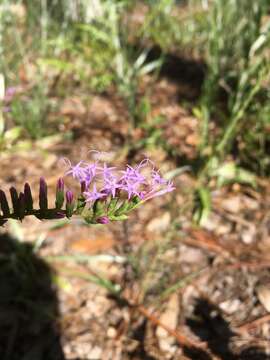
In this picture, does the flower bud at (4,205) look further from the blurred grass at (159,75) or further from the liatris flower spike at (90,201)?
the blurred grass at (159,75)

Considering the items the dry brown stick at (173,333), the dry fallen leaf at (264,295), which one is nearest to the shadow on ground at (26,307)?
the dry brown stick at (173,333)

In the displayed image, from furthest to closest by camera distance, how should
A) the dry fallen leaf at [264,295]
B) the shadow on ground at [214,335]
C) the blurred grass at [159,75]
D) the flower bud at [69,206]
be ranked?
the blurred grass at [159,75]
the dry fallen leaf at [264,295]
the shadow on ground at [214,335]
the flower bud at [69,206]

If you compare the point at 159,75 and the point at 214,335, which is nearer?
the point at 214,335

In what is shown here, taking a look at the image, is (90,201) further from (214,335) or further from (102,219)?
(214,335)

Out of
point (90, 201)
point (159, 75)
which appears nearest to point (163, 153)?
point (159, 75)

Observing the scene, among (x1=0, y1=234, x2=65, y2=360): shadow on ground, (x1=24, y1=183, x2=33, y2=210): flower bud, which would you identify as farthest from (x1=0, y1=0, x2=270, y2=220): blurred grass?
(x1=24, y1=183, x2=33, y2=210): flower bud

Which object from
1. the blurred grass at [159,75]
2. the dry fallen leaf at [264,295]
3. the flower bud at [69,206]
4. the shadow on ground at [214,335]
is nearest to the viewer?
the flower bud at [69,206]

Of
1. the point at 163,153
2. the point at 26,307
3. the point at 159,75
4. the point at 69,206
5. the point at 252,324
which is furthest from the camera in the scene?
the point at 159,75
